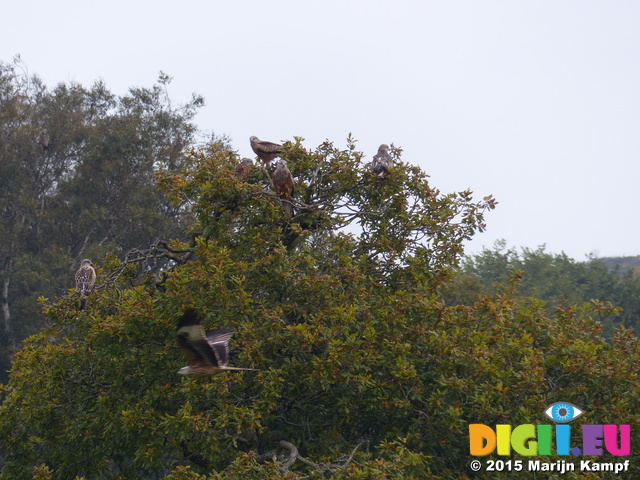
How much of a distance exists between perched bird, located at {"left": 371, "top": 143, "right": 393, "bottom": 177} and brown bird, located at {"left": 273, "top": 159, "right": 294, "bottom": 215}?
137cm

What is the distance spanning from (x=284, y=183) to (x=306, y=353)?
2389 mm

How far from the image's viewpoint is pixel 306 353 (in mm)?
9789

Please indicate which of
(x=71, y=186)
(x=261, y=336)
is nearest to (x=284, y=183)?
(x=261, y=336)

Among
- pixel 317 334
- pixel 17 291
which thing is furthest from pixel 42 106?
pixel 317 334

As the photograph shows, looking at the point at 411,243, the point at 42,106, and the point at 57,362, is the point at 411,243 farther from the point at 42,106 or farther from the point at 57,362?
the point at 42,106

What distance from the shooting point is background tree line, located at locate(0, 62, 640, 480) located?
9570 millimetres

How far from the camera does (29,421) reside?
420 inches

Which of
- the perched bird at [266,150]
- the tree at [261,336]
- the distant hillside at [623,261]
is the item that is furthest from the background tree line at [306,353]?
the distant hillside at [623,261]

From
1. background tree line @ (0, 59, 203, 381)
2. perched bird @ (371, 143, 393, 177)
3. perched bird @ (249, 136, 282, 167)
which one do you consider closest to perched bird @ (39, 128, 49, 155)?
background tree line @ (0, 59, 203, 381)

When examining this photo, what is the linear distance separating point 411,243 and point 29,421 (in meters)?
5.76

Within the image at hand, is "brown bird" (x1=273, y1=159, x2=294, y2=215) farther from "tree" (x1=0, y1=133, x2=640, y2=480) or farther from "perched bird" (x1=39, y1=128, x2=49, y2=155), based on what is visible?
"perched bird" (x1=39, y1=128, x2=49, y2=155)

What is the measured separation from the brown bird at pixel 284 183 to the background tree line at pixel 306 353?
0.40 ft

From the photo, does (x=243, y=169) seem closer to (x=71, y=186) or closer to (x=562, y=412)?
(x=562, y=412)

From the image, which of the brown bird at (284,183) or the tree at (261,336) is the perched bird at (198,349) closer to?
the tree at (261,336)
